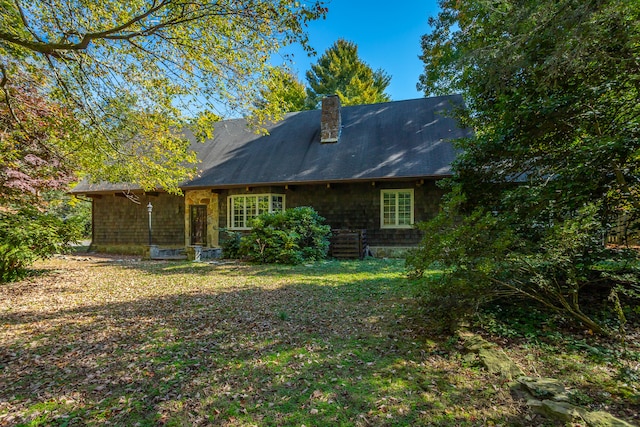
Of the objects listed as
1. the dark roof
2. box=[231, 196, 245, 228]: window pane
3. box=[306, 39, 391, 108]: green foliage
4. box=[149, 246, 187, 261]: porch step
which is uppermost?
box=[306, 39, 391, 108]: green foliage

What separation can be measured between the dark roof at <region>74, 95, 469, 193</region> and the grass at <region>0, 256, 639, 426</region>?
6549 mm

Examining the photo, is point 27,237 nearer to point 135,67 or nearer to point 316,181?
point 135,67

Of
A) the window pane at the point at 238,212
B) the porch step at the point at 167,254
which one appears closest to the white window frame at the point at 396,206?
the window pane at the point at 238,212

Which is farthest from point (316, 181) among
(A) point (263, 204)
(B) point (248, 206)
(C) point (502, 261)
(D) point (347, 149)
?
(C) point (502, 261)

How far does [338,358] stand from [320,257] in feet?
24.7

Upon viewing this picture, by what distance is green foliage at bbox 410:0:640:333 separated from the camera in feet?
11.3

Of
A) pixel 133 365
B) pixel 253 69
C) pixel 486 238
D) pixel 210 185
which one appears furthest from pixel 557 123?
pixel 210 185

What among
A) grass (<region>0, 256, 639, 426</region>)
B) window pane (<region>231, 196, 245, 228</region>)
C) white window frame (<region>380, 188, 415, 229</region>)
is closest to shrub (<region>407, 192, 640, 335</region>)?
grass (<region>0, 256, 639, 426</region>)

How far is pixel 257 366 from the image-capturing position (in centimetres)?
332

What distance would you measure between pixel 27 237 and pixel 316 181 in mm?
7902

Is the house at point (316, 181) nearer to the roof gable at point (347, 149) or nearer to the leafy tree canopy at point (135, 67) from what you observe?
the roof gable at point (347, 149)

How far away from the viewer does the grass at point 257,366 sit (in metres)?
2.53

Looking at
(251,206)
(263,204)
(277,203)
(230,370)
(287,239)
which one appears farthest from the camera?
(251,206)

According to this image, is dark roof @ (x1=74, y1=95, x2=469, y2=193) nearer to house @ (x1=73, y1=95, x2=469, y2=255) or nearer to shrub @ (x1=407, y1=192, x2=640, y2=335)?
house @ (x1=73, y1=95, x2=469, y2=255)
